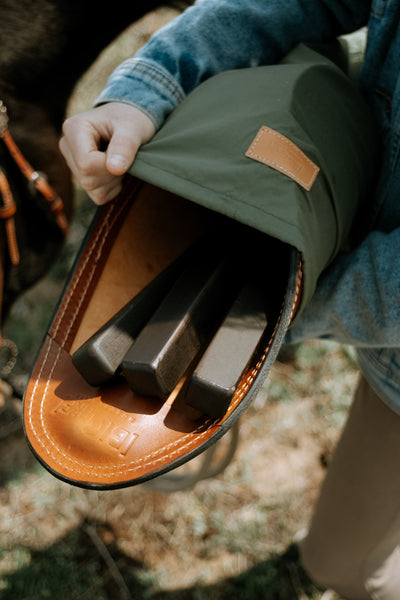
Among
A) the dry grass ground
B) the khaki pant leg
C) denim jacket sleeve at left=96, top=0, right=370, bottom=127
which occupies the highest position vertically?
denim jacket sleeve at left=96, top=0, right=370, bottom=127

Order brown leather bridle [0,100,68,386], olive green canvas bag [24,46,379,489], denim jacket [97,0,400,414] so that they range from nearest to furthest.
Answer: olive green canvas bag [24,46,379,489]
denim jacket [97,0,400,414]
brown leather bridle [0,100,68,386]

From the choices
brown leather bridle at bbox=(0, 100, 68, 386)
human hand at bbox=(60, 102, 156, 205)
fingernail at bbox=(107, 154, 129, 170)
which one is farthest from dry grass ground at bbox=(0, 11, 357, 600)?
fingernail at bbox=(107, 154, 129, 170)

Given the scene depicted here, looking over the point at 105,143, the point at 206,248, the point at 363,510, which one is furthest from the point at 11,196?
the point at 363,510

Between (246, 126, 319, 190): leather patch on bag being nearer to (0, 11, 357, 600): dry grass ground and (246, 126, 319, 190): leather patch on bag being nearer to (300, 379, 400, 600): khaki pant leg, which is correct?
(300, 379, 400, 600): khaki pant leg

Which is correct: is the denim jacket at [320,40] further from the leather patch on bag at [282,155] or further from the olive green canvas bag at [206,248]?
the leather patch on bag at [282,155]

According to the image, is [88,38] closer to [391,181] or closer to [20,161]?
[20,161]

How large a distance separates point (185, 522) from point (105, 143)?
126 centimetres

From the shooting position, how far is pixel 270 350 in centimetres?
62

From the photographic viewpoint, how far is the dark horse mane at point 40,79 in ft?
3.94

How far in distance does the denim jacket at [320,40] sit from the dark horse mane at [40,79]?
537 millimetres

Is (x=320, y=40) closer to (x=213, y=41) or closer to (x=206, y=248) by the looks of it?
(x=213, y=41)

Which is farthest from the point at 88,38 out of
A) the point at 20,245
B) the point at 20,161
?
the point at 20,245

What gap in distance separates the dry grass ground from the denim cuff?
0.70 meters

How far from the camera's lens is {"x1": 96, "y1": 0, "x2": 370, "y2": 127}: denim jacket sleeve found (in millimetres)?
793
